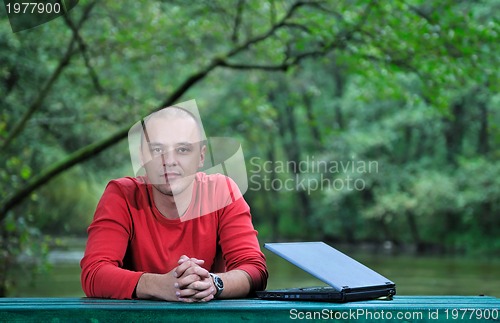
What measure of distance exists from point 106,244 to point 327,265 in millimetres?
746

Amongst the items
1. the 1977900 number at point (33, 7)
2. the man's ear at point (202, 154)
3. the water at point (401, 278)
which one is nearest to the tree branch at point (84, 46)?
the 1977900 number at point (33, 7)

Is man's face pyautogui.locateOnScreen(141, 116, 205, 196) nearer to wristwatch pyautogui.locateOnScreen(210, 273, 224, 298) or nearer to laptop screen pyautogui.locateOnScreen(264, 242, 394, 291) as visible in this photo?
wristwatch pyautogui.locateOnScreen(210, 273, 224, 298)

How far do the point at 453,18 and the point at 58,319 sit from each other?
25.1 ft

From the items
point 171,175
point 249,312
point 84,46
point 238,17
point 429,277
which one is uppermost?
point 238,17

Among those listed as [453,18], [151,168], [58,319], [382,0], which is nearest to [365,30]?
[382,0]

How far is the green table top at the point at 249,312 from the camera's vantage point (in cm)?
230

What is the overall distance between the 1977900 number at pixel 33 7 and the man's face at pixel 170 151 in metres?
5.57

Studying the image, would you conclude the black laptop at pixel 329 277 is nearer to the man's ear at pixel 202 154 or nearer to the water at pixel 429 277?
the man's ear at pixel 202 154

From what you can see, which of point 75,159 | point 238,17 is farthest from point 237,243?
point 238,17

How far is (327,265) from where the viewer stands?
2588mm

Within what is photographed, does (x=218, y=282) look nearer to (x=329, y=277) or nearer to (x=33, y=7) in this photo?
(x=329, y=277)

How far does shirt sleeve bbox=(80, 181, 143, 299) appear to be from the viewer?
2779mm

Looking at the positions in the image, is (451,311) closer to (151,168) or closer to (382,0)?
(151,168)

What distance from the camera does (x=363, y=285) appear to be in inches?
100
